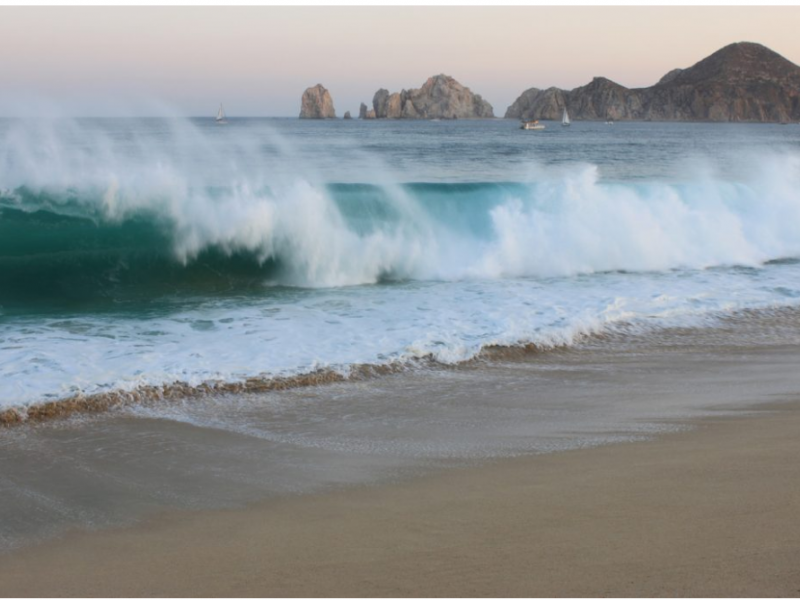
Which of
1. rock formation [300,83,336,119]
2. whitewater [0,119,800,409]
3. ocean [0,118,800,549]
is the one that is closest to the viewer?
ocean [0,118,800,549]

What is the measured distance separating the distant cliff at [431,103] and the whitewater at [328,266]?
4692 inches

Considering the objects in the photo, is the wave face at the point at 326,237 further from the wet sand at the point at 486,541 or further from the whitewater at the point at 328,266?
the wet sand at the point at 486,541

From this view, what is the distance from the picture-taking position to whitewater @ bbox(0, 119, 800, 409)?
6961mm

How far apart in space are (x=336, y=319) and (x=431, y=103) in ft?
431

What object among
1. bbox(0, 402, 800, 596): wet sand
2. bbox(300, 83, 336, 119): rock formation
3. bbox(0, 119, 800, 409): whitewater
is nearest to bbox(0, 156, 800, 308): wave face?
bbox(0, 119, 800, 409): whitewater

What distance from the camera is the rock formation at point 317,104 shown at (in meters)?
128

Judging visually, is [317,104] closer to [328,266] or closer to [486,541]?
[328,266]

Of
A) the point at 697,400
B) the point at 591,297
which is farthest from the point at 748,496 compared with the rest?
the point at 591,297

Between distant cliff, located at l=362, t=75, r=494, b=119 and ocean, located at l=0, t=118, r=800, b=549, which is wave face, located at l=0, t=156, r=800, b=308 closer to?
ocean, located at l=0, t=118, r=800, b=549

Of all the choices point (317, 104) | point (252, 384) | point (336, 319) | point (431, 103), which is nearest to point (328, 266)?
point (336, 319)

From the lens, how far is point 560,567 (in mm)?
3330

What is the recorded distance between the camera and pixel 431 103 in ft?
445

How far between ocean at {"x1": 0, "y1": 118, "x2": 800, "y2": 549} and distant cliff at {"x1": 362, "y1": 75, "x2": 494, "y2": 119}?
120 metres

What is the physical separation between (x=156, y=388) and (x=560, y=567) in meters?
3.52
